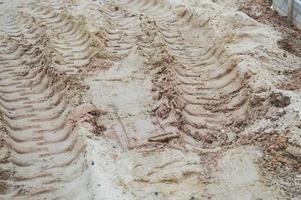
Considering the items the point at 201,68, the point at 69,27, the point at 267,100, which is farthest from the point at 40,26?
the point at 267,100

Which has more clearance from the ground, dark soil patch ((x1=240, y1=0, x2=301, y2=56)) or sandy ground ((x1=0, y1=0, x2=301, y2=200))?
dark soil patch ((x1=240, y1=0, x2=301, y2=56))

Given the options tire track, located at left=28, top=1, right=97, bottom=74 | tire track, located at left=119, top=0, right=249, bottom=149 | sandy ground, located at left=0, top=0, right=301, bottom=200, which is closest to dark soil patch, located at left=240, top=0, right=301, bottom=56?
sandy ground, located at left=0, top=0, right=301, bottom=200

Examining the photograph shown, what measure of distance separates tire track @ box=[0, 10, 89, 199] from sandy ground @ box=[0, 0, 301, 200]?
0.01 meters

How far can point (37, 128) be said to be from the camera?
19.4 ft

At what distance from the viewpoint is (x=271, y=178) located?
473 cm

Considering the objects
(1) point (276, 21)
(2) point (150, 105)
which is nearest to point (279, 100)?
(2) point (150, 105)

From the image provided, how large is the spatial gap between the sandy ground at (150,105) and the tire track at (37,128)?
15 mm

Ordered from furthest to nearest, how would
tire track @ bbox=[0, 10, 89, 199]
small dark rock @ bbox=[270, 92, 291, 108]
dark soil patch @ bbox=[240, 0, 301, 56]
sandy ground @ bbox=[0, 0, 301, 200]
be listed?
dark soil patch @ bbox=[240, 0, 301, 56], small dark rock @ bbox=[270, 92, 291, 108], tire track @ bbox=[0, 10, 89, 199], sandy ground @ bbox=[0, 0, 301, 200]

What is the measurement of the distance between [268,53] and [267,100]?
1.21 m

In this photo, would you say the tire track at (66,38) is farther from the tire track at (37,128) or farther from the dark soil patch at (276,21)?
the dark soil patch at (276,21)

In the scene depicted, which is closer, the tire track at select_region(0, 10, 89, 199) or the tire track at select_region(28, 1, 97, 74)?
the tire track at select_region(0, 10, 89, 199)

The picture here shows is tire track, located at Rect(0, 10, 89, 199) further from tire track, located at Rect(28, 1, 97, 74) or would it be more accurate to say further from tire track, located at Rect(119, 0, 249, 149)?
tire track, located at Rect(119, 0, 249, 149)

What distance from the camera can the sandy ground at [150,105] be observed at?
485 centimetres

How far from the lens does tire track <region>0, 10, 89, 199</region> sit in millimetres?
4953
